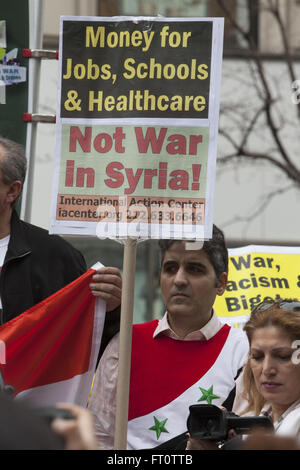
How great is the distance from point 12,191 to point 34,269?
0.36m

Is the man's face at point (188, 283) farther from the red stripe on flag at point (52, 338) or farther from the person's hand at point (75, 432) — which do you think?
the person's hand at point (75, 432)

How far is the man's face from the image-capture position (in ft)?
11.6

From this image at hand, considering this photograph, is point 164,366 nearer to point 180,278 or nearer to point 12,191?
point 180,278

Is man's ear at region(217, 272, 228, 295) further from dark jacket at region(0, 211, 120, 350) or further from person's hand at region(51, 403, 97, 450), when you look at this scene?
person's hand at region(51, 403, 97, 450)

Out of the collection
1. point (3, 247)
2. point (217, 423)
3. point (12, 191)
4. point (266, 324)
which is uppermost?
point (12, 191)

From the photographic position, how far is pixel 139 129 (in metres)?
3.50

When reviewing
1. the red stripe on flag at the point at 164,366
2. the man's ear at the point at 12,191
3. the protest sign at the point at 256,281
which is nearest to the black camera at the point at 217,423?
the red stripe on flag at the point at 164,366

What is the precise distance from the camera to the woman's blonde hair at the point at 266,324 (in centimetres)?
307

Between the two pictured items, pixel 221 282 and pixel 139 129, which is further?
pixel 221 282

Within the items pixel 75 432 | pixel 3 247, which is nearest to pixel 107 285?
pixel 3 247

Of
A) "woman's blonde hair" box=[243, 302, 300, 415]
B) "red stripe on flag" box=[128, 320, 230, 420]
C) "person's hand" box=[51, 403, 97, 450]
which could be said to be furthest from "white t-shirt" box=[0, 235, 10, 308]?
"person's hand" box=[51, 403, 97, 450]

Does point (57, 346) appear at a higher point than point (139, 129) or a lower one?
lower
